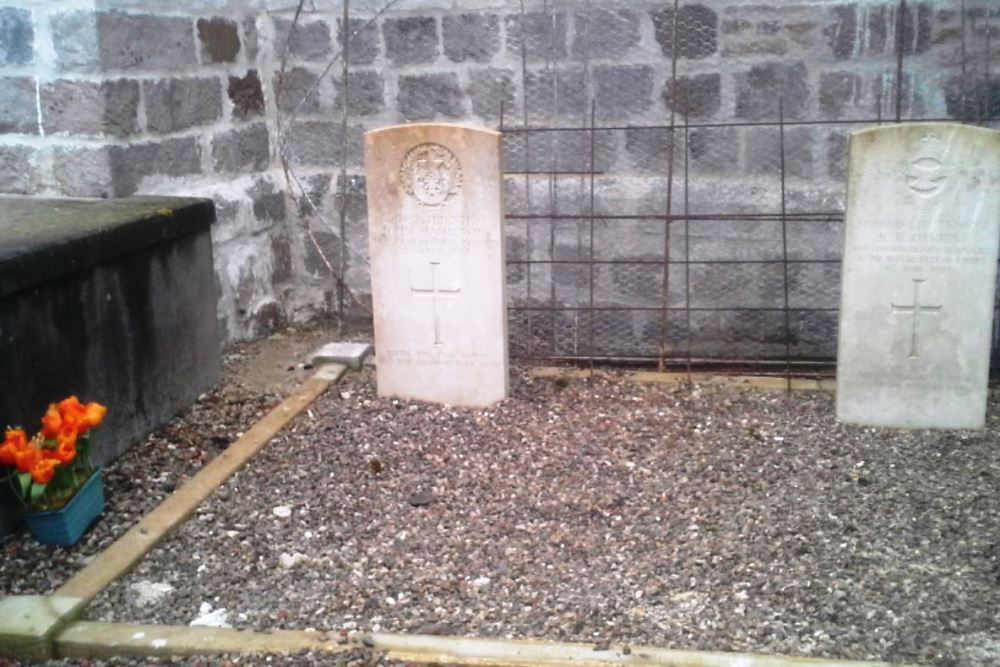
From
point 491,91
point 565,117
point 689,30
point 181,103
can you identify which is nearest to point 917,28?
point 689,30

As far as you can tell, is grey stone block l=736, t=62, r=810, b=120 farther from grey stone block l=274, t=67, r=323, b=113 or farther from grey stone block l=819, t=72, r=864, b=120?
grey stone block l=274, t=67, r=323, b=113

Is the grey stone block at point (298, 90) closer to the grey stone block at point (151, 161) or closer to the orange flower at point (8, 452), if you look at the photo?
the grey stone block at point (151, 161)

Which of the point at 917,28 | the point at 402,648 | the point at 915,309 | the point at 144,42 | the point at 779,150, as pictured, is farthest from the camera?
the point at 779,150

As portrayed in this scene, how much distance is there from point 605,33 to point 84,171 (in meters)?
2.58

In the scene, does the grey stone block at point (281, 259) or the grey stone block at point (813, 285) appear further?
the grey stone block at point (281, 259)

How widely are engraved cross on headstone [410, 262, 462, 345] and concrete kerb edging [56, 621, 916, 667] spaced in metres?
1.99

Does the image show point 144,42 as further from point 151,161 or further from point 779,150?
point 779,150

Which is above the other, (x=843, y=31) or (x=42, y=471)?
(x=843, y=31)

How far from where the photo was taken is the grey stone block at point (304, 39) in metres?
5.91

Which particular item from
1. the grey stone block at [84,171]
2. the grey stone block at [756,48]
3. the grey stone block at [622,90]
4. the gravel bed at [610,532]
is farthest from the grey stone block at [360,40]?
the gravel bed at [610,532]

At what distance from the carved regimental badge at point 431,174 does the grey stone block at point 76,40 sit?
141cm

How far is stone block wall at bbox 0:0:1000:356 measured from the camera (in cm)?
520

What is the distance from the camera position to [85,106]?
4.77 m

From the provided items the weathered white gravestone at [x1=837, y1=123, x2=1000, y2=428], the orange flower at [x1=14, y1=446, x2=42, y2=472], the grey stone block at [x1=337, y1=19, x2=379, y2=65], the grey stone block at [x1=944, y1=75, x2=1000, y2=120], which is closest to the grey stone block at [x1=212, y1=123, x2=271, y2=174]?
the grey stone block at [x1=337, y1=19, x2=379, y2=65]
